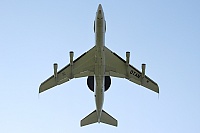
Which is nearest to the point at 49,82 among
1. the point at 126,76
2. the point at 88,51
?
the point at 88,51

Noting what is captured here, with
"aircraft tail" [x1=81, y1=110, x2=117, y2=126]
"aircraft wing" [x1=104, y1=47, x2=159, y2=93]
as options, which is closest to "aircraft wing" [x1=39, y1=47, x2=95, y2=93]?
"aircraft wing" [x1=104, y1=47, x2=159, y2=93]

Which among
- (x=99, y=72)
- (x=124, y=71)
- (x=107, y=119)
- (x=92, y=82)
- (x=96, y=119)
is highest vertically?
(x=124, y=71)

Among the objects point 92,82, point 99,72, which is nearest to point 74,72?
point 92,82

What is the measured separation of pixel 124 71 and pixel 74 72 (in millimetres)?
6411

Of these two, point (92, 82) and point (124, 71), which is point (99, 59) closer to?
point (124, 71)

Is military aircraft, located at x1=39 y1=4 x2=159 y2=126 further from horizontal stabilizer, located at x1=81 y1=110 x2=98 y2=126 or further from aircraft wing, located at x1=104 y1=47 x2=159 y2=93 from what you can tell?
horizontal stabilizer, located at x1=81 y1=110 x2=98 y2=126

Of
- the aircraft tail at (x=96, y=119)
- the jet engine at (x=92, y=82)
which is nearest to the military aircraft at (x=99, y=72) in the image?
the jet engine at (x=92, y=82)

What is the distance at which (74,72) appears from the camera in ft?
179

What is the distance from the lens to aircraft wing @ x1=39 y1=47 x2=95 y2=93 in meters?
53.9

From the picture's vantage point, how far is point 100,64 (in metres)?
51.5

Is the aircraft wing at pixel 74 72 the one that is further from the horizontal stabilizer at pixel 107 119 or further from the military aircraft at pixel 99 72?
the horizontal stabilizer at pixel 107 119

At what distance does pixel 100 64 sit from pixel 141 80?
6.57 m

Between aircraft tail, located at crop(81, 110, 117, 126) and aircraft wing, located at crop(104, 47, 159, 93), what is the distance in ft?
28.3

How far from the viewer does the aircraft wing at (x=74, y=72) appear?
53.9 metres
